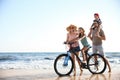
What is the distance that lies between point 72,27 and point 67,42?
1.06 ft

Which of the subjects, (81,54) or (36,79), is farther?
(81,54)

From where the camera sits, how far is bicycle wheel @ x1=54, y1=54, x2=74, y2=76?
5.94m

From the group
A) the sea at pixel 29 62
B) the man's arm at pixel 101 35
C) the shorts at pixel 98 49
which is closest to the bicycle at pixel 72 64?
the shorts at pixel 98 49

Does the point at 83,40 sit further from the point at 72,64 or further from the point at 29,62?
the point at 29,62

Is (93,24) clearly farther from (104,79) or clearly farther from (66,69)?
(104,79)

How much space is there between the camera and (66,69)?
6.05m

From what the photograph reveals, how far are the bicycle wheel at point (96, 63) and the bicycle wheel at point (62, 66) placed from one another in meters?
0.43

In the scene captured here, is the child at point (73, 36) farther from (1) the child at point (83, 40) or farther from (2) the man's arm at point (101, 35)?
(2) the man's arm at point (101, 35)

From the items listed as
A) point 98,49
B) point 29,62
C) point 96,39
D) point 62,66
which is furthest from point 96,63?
point 29,62

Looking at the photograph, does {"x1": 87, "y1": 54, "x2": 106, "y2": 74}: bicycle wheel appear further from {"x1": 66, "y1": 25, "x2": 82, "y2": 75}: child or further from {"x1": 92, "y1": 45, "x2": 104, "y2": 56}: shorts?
{"x1": 66, "y1": 25, "x2": 82, "y2": 75}: child

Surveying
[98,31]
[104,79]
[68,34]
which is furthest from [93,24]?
[104,79]

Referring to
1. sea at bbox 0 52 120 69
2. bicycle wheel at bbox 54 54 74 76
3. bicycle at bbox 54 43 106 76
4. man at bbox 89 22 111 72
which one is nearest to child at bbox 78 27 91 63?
bicycle at bbox 54 43 106 76

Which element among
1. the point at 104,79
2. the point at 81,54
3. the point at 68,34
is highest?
the point at 68,34

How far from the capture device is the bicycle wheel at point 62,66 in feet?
19.5
